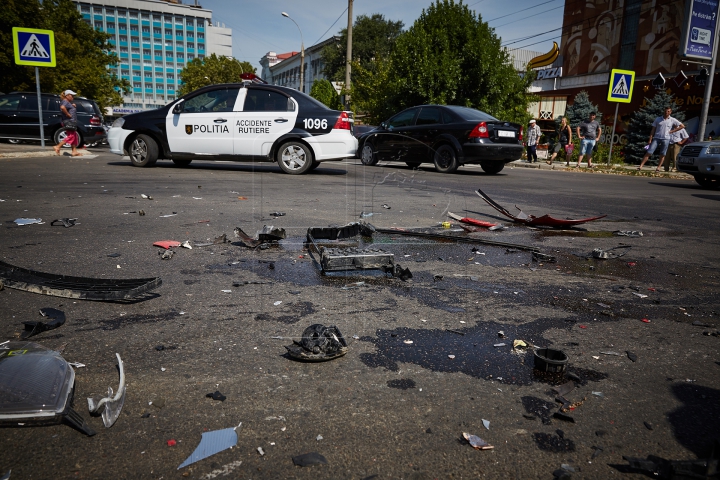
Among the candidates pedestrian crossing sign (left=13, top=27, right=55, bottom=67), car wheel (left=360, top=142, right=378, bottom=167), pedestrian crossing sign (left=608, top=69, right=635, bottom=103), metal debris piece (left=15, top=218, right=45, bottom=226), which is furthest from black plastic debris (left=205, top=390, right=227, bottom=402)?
pedestrian crossing sign (left=608, top=69, right=635, bottom=103)

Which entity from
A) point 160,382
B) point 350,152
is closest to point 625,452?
point 160,382

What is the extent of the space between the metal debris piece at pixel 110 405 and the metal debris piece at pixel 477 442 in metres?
1.15

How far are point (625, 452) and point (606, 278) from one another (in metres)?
2.28

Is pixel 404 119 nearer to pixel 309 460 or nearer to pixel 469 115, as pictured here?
pixel 469 115

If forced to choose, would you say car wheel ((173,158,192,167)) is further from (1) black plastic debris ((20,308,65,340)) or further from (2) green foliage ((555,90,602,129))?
(2) green foliage ((555,90,602,129))

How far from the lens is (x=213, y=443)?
155cm

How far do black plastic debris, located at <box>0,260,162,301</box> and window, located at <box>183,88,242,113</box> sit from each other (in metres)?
7.58

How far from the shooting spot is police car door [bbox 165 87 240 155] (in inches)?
397

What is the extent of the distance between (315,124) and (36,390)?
8.65 m

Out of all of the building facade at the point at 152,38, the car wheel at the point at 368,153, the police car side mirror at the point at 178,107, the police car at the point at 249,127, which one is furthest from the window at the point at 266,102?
the building facade at the point at 152,38

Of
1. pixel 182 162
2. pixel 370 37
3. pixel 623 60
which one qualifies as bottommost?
pixel 182 162

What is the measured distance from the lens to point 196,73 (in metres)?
67.3

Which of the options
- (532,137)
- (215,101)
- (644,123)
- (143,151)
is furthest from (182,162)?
(644,123)

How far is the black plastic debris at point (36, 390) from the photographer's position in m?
1.60
